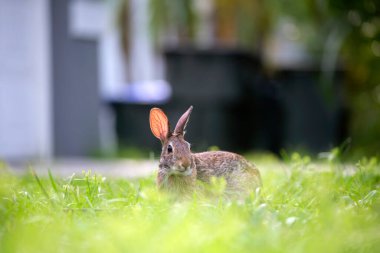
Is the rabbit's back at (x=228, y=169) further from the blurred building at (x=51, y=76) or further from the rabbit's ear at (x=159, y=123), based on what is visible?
the blurred building at (x=51, y=76)

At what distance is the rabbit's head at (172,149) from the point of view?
3240mm

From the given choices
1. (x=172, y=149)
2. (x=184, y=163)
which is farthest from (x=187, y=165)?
(x=172, y=149)

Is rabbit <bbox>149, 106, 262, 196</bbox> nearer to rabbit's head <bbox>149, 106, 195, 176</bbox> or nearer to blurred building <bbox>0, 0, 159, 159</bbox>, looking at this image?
rabbit's head <bbox>149, 106, 195, 176</bbox>

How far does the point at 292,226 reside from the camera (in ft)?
9.17

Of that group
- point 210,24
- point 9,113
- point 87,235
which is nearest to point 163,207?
point 87,235

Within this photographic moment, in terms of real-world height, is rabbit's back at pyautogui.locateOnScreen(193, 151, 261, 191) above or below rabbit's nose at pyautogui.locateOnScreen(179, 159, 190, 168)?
below

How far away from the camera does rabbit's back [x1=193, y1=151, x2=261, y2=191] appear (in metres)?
3.54

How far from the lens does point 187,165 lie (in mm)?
3238

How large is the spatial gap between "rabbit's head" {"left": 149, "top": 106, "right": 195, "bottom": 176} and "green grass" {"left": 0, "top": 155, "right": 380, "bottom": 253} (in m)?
0.14

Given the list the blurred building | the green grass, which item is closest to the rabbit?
the green grass

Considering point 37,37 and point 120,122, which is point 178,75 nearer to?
point 120,122

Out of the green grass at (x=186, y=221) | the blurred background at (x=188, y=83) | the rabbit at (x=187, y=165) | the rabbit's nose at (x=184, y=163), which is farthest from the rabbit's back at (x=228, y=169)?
the blurred background at (x=188, y=83)

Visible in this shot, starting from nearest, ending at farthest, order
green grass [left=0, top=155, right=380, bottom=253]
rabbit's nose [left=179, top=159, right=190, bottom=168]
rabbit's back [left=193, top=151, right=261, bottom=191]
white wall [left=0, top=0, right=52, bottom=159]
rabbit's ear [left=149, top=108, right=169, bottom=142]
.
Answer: green grass [left=0, top=155, right=380, bottom=253], rabbit's nose [left=179, top=159, right=190, bottom=168], rabbit's ear [left=149, top=108, right=169, bottom=142], rabbit's back [left=193, top=151, right=261, bottom=191], white wall [left=0, top=0, right=52, bottom=159]

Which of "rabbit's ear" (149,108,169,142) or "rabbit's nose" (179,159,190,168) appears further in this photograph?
"rabbit's ear" (149,108,169,142)
